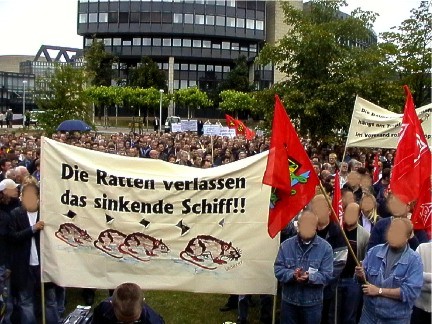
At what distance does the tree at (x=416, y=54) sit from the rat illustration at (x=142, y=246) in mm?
22601

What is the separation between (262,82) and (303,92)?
189ft

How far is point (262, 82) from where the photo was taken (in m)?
78.8

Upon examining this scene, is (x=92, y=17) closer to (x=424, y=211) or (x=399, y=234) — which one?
Result: (x=424, y=211)

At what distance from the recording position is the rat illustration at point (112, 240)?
6785 mm

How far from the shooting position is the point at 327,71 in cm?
2225

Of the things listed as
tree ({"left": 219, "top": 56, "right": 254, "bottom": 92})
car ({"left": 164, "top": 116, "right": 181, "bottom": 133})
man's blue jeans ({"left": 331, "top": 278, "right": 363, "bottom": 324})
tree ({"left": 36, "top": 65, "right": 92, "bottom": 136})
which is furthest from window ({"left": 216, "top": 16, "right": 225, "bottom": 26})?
man's blue jeans ({"left": 331, "top": 278, "right": 363, "bottom": 324})

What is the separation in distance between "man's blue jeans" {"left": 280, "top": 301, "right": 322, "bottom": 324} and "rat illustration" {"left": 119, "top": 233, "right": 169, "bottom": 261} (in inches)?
59.0

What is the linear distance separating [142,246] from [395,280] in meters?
2.79

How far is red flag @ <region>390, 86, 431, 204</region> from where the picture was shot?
22.1 feet

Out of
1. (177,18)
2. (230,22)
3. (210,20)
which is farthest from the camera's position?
(230,22)

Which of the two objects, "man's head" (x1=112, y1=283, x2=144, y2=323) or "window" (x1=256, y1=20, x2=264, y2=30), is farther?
"window" (x1=256, y1=20, x2=264, y2=30)

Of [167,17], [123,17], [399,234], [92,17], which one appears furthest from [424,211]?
[92,17]

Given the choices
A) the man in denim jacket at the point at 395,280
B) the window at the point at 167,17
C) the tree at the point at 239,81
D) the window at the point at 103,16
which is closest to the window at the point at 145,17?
the window at the point at 167,17

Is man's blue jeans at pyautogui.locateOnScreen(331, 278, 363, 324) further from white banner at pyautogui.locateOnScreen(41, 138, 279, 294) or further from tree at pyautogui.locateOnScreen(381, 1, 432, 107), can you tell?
tree at pyautogui.locateOnScreen(381, 1, 432, 107)
